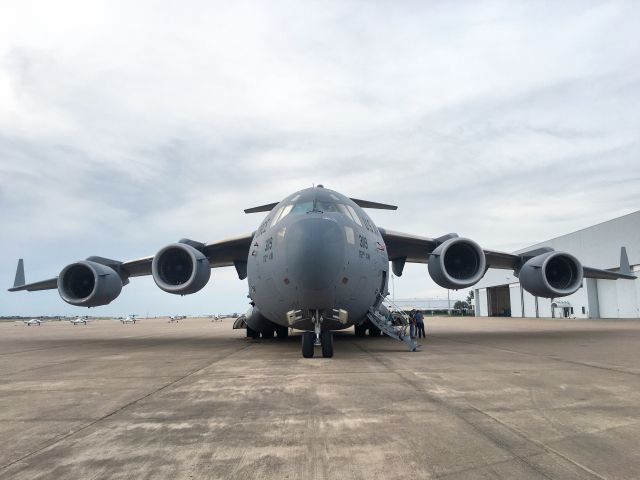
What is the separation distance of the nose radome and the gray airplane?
18 millimetres

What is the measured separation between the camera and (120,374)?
6945 millimetres

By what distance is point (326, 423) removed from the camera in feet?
12.4

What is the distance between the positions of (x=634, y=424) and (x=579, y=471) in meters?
1.48

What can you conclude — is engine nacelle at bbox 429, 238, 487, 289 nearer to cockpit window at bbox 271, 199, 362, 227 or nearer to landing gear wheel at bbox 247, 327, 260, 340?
cockpit window at bbox 271, 199, 362, 227

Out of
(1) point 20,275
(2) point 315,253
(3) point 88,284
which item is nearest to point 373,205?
(2) point 315,253

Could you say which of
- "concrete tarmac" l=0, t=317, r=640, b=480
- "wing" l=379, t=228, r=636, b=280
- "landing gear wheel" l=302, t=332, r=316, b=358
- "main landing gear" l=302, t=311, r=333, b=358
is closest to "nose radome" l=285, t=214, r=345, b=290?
"main landing gear" l=302, t=311, r=333, b=358

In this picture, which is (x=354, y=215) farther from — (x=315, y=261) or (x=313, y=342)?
(x=313, y=342)

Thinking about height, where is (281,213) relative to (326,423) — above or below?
above

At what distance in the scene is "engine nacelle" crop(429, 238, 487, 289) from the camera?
41.4ft

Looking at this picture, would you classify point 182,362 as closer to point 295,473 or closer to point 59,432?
point 59,432

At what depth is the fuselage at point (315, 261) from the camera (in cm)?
785

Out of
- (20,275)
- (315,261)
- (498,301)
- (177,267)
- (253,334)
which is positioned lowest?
(253,334)

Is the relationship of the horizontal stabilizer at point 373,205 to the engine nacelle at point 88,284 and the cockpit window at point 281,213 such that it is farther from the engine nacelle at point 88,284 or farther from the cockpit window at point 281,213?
the engine nacelle at point 88,284

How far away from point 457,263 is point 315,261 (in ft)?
24.7
